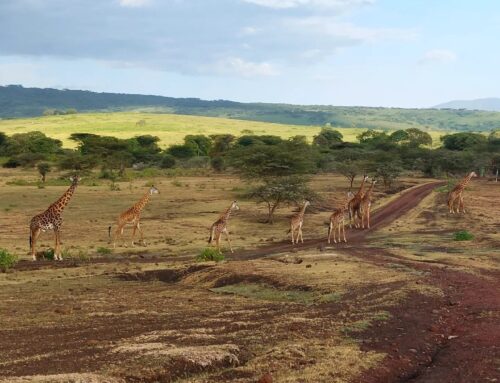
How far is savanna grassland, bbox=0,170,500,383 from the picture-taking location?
8.30 metres

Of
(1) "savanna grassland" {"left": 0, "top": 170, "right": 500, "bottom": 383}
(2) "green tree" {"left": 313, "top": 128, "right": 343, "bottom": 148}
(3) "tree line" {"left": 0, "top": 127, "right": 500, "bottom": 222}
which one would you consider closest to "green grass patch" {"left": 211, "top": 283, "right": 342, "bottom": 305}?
(1) "savanna grassland" {"left": 0, "top": 170, "right": 500, "bottom": 383}

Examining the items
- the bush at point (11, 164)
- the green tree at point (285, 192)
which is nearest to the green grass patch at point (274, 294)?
the green tree at point (285, 192)

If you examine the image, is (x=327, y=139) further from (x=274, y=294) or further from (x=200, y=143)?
(x=274, y=294)

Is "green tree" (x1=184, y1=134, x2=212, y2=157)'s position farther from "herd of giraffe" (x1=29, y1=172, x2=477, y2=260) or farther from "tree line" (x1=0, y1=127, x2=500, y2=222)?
"herd of giraffe" (x1=29, y1=172, x2=477, y2=260)

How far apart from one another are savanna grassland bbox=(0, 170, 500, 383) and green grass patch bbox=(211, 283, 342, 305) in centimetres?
7

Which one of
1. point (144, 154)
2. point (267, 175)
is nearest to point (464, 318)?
point (267, 175)

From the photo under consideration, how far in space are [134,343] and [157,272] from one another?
846cm

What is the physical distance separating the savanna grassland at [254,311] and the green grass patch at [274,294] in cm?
7

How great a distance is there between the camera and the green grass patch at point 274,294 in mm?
13094

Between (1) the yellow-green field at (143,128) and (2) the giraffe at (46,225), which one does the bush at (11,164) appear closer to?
(1) the yellow-green field at (143,128)

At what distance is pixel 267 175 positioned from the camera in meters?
40.9

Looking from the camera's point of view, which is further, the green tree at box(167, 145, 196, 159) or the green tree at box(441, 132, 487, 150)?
the green tree at box(167, 145, 196, 159)

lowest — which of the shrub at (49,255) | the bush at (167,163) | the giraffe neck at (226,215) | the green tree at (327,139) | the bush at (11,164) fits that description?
the bush at (11,164)

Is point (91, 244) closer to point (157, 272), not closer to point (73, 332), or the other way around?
point (157, 272)
